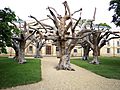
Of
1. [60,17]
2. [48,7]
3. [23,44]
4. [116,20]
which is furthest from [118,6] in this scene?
[23,44]

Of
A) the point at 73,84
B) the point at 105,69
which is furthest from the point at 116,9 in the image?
the point at 73,84

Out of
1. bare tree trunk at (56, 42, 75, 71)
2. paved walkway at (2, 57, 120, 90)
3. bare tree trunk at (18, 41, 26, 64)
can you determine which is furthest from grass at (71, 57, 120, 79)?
bare tree trunk at (18, 41, 26, 64)

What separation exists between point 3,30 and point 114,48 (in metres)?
63.9

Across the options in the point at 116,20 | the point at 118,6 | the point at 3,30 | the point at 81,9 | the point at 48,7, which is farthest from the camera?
the point at 116,20

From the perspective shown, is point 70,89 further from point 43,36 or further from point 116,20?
point 116,20

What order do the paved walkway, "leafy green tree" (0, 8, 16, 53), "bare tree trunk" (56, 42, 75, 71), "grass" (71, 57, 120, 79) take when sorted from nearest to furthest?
1. the paved walkway
2. "leafy green tree" (0, 8, 16, 53)
3. "grass" (71, 57, 120, 79)
4. "bare tree trunk" (56, 42, 75, 71)

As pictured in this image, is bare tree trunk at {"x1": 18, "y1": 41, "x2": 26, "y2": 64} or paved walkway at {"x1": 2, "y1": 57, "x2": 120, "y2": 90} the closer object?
paved walkway at {"x1": 2, "y1": 57, "x2": 120, "y2": 90}

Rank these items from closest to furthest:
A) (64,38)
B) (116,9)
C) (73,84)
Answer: (73,84) → (64,38) → (116,9)

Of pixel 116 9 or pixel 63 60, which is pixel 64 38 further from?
pixel 116 9

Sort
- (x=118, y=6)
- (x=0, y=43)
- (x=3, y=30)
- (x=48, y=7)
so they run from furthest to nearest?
(x=118, y=6) < (x=48, y=7) < (x=0, y=43) < (x=3, y=30)

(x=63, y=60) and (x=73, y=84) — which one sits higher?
(x=63, y=60)

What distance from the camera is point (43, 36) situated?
22750 mm

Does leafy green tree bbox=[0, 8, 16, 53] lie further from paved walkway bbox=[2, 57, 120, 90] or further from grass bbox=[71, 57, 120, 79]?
grass bbox=[71, 57, 120, 79]

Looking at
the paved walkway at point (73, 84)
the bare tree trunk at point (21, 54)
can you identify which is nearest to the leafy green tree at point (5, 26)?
the paved walkway at point (73, 84)
